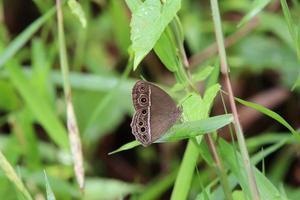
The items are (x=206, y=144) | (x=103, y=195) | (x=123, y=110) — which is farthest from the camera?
(x=123, y=110)

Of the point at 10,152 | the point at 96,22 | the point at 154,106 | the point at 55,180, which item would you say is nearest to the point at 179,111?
the point at 154,106

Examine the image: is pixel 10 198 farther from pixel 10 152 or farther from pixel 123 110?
pixel 123 110

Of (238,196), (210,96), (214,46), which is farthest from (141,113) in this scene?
(214,46)

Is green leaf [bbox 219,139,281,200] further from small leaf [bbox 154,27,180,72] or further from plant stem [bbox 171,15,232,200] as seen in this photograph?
small leaf [bbox 154,27,180,72]

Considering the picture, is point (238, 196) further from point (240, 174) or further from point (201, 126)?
point (201, 126)

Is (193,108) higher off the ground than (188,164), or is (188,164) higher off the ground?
(193,108)

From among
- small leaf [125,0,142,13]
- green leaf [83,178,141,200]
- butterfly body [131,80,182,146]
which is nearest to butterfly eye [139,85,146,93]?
butterfly body [131,80,182,146]
